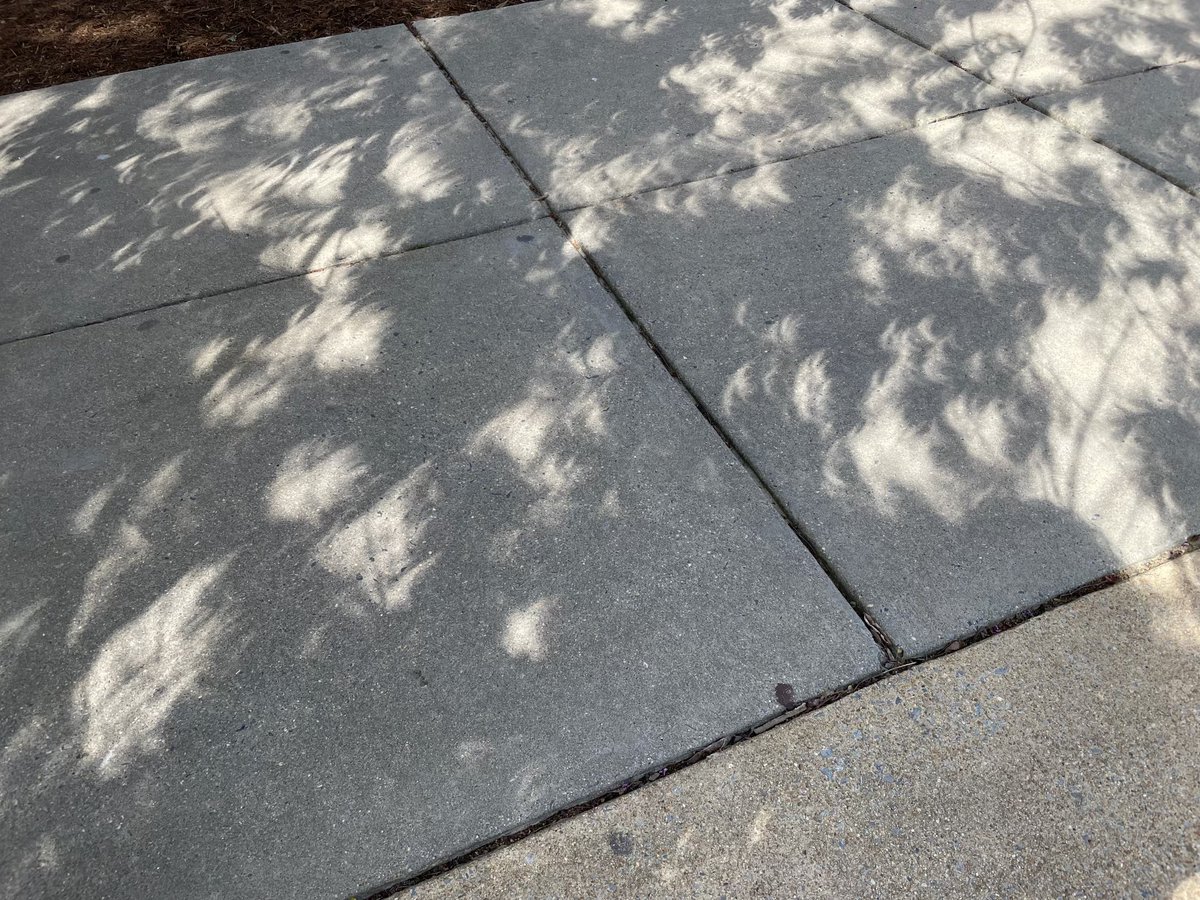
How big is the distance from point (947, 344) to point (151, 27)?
5.02m

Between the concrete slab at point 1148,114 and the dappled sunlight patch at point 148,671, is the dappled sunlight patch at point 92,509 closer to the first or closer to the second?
the dappled sunlight patch at point 148,671

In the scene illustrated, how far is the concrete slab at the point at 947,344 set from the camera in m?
3.07

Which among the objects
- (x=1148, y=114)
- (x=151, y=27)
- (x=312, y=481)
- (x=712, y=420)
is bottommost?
(x=1148, y=114)

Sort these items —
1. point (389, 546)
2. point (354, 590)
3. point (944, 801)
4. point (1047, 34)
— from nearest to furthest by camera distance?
point (944, 801), point (354, 590), point (389, 546), point (1047, 34)

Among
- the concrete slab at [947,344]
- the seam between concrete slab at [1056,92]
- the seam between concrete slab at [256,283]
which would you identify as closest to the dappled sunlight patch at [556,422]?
the concrete slab at [947,344]

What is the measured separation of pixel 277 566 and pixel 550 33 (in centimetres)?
408

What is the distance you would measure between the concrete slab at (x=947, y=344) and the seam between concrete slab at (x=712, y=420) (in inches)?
1.3

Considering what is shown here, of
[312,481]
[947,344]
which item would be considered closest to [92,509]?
[312,481]

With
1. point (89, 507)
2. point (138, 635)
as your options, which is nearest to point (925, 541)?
point (138, 635)

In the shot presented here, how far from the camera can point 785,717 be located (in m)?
2.63

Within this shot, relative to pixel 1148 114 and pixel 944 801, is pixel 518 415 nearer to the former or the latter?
pixel 944 801

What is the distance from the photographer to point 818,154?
4754mm

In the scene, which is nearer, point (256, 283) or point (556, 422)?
point (556, 422)

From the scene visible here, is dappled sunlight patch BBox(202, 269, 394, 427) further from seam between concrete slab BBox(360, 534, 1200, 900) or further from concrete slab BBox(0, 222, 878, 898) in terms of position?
seam between concrete slab BBox(360, 534, 1200, 900)
